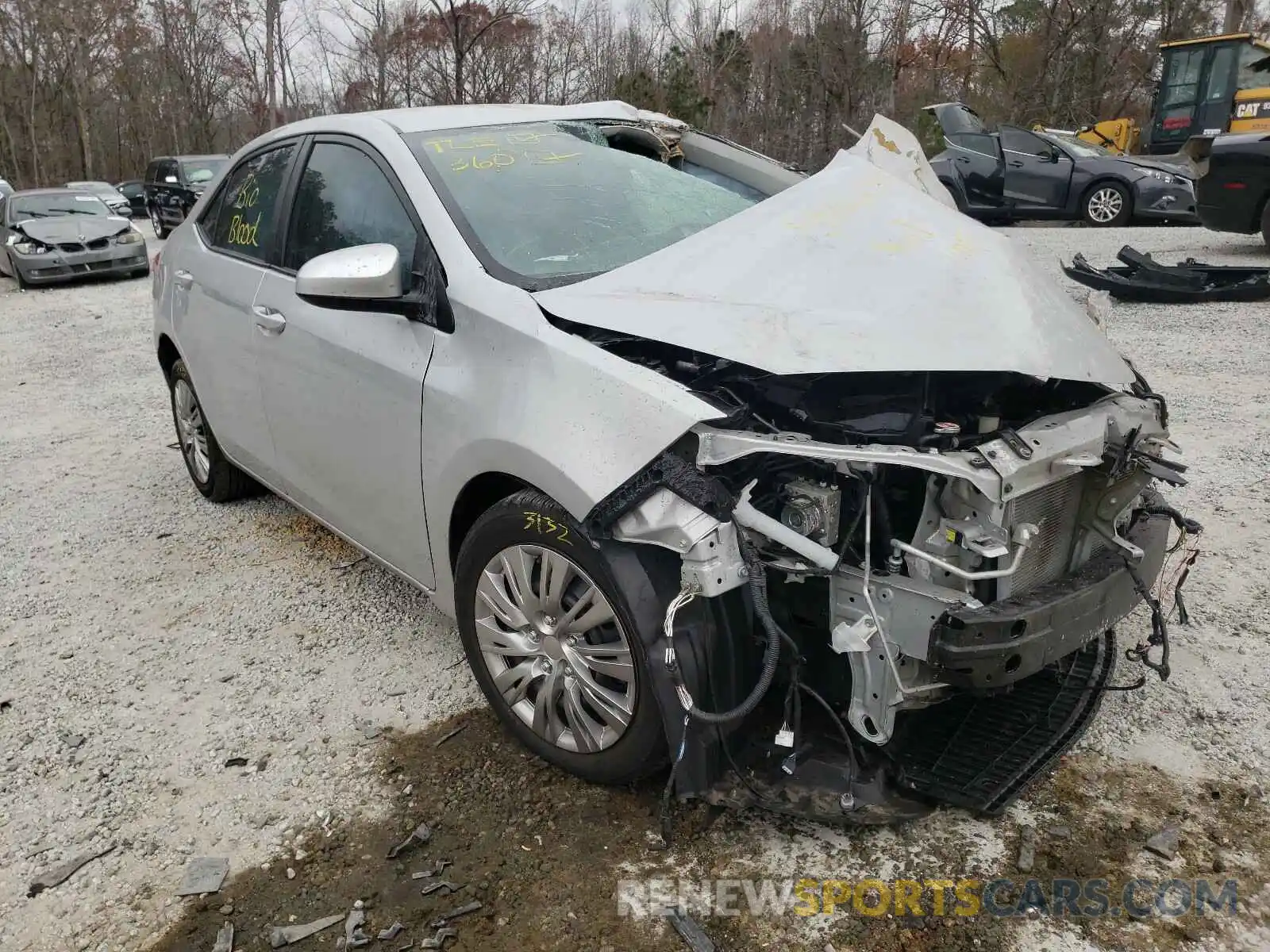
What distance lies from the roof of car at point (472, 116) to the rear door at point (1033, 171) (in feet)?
39.6

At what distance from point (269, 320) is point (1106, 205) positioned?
13.8m

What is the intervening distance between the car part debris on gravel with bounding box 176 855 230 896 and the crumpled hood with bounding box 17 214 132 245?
558 inches

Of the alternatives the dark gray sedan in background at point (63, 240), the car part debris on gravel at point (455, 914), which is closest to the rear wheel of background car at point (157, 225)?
the dark gray sedan in background at point (63, 240)

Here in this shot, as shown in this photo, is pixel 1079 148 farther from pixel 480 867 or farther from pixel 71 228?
pixel 71 228

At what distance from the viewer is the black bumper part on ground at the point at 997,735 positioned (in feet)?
7.81

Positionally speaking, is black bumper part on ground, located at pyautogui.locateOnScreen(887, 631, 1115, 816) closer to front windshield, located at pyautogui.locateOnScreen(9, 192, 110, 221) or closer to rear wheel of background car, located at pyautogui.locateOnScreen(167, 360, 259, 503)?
rear wheel of background car, located at pyautogui.locateOnScreen(167, 360, 259, 503)

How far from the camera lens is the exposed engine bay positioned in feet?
7.14

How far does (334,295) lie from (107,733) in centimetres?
162

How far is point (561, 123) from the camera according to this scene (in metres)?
3.55

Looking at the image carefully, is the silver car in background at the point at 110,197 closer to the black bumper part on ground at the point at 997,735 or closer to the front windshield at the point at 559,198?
the front windshield at the point at 559,198

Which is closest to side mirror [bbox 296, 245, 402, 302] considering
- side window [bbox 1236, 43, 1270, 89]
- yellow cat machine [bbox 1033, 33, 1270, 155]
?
yellow cat machine [bbox 1033, 33, 1270, 155]

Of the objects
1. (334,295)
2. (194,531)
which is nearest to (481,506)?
(334,295)

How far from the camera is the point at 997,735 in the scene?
260cm

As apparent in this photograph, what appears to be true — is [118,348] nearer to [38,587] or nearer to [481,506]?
[38,587]
